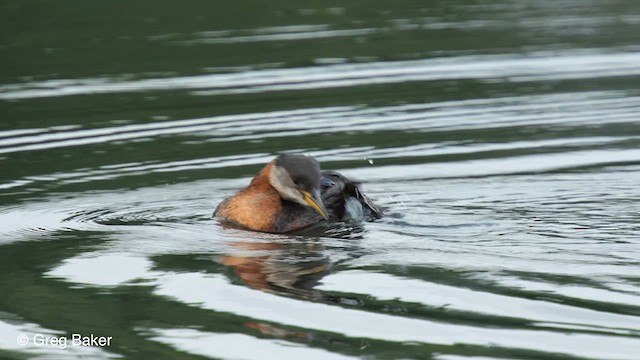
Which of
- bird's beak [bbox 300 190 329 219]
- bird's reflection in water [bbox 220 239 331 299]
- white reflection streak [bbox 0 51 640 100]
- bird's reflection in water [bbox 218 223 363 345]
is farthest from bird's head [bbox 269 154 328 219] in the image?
white reflection streak [bbox 0 51 640 100]

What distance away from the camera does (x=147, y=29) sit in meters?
20.8

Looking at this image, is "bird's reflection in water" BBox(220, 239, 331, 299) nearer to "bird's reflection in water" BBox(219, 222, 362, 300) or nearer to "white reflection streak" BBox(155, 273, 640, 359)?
"bird's reflection in water" BBox(219, 222, 362, 300)

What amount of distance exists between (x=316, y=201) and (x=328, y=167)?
2307 millimetres

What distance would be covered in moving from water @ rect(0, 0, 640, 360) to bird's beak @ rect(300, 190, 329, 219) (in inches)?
11.5

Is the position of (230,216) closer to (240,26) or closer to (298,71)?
(298,71)

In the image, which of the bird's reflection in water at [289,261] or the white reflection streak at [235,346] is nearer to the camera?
the white reflection streak at [235,346]

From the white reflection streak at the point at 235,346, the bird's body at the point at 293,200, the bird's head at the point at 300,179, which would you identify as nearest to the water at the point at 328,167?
the white reflection streak at the point at 235,346

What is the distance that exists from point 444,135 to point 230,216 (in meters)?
3.53

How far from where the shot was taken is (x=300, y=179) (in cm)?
1072

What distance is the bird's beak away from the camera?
10539mm

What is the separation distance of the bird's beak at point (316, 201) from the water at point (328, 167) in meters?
0.29

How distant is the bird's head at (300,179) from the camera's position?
35.0ft

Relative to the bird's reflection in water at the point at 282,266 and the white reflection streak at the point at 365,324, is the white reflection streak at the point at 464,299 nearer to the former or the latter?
the bird's reflection in water at the point at 282,266

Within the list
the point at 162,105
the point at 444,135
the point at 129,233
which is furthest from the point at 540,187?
the point at 162,105
